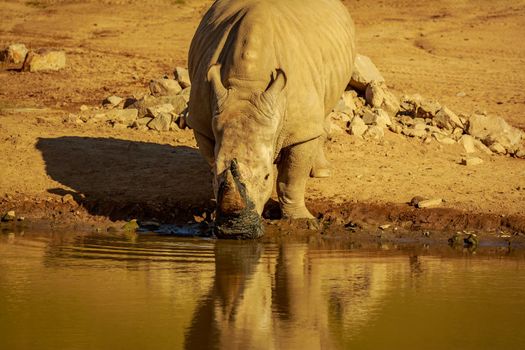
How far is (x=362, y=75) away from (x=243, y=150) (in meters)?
5.95

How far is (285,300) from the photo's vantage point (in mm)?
7887

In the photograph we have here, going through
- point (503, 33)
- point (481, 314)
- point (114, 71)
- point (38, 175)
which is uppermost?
point (503, 33)

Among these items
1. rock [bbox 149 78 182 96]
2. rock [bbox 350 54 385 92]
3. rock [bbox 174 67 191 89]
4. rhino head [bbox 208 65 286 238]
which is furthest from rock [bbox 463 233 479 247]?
rock [bbox 174 67 191 89]

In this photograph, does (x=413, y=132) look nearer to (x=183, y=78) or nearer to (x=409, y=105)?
(x=409, y=105)

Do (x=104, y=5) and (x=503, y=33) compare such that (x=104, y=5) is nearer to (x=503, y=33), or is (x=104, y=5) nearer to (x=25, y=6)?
(x=25, y=6)

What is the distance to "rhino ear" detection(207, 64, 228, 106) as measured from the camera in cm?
1002

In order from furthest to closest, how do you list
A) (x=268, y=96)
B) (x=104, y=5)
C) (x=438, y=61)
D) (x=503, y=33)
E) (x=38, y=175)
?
1. (x=104, y=5)
2. (x=503, y=33)
3. (x=438, y=61)
4. (x=38, y=175)
5. (x=268, y=96)

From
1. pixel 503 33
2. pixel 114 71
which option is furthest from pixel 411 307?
pixel 503 33

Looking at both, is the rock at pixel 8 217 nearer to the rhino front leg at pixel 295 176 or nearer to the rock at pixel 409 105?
the rhino front leg at pixel 295 176

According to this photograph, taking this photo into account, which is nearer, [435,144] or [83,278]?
[83,278]

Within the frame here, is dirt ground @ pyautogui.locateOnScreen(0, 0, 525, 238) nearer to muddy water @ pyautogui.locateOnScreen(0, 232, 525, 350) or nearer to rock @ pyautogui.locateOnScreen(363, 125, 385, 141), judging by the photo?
rock @ pyautogui.locateOnScreen(363, 125, 385, 141)

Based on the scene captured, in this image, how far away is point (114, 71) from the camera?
19859 millimetres

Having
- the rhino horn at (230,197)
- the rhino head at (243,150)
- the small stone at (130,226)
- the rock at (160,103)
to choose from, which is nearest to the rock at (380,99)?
the rock at (160,103)

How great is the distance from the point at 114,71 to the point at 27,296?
40.3ft
